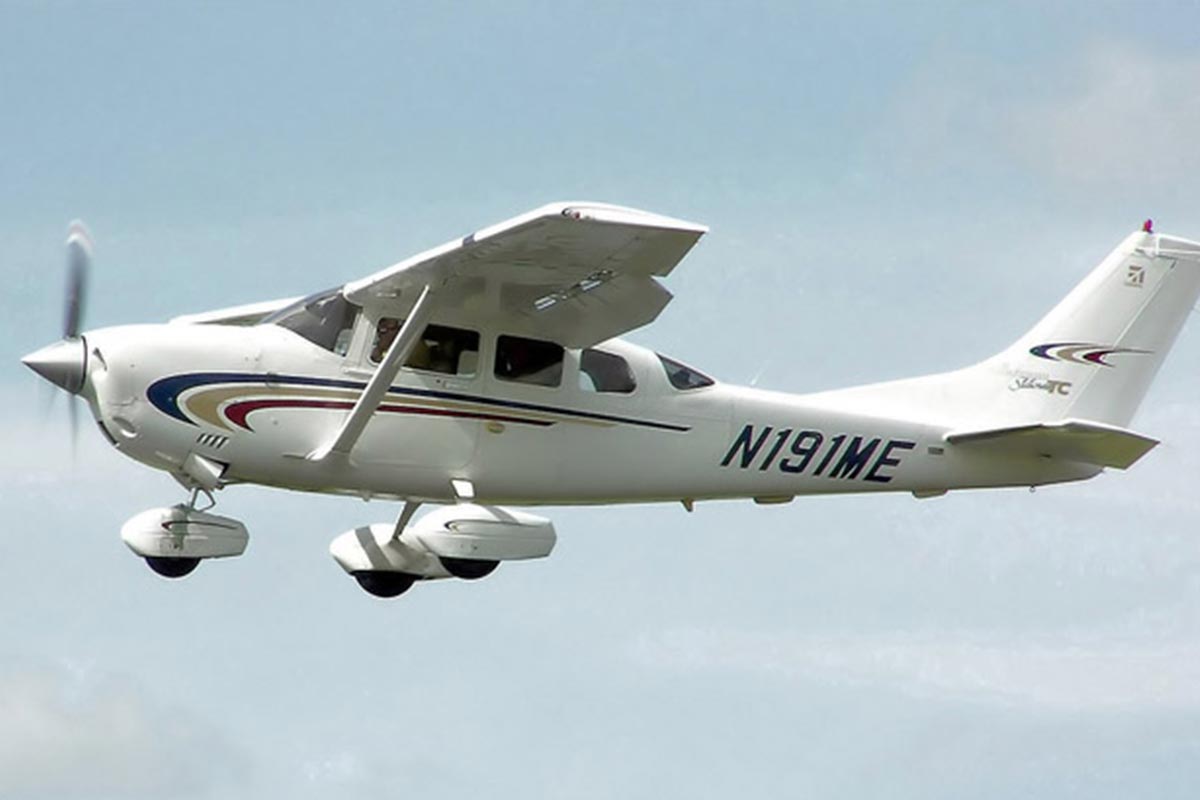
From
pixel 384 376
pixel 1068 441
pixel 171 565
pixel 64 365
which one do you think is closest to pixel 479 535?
pixel 384 376

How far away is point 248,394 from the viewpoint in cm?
1706

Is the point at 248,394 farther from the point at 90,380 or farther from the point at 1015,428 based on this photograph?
the point at 1015,428

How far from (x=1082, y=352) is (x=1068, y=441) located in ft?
5.56

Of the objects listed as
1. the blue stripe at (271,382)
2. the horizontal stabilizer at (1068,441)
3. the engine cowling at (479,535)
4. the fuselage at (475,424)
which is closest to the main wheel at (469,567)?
the engine cowling at (479,535)

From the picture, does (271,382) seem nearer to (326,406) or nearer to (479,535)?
(326,406)

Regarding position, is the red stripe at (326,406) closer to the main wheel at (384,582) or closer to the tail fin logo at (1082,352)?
the main wheel at (384,582)

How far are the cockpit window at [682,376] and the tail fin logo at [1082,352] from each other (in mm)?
3885

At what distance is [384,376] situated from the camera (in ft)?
55.3

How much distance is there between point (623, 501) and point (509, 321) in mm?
2045

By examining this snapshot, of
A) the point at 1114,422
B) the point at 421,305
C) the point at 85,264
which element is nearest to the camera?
the point at 421,305

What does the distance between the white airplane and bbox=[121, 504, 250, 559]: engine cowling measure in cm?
2

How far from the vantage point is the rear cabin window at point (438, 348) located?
56.8 feet

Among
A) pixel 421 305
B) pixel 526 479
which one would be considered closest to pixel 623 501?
pixel 526 479

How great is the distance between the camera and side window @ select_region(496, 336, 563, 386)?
17469 mm
